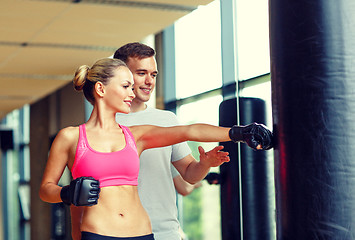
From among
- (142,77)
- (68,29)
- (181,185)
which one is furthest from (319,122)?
(68,29)

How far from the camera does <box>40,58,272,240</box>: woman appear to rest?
5.74 ft

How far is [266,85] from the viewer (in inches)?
153

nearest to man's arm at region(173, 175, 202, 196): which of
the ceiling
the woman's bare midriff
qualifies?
the woman's bare midriff

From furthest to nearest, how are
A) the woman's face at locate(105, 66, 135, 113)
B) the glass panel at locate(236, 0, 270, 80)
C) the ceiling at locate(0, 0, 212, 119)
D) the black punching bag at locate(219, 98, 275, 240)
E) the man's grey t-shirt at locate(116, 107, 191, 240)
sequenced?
the glass panel at locate(236, 0, 270, 80) < the ceiling at locate(0, 0, 212, 119) < the black punching bag at locate(219, 98, 275, 240) < the man's grey t-shirt at locate(116, 107, 191, 240) < the woman's face at locate(105, 66, 135, 113)

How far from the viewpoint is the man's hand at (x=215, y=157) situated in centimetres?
193

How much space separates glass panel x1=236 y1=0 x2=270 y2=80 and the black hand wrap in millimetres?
2110

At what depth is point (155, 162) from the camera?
7.06 ft

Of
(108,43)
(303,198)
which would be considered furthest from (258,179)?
(108,43)

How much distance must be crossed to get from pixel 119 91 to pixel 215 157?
1.29 ft

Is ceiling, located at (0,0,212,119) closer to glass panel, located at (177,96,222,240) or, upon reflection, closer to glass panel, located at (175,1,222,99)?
glass panel, located at (175,1,222,99)

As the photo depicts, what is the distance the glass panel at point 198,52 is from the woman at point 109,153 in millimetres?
2761

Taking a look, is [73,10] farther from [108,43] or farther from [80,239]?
[80,239]

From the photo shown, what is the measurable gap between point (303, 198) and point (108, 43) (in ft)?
11.1

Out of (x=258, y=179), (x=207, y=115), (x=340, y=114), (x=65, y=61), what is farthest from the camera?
(x=65, y=61)
